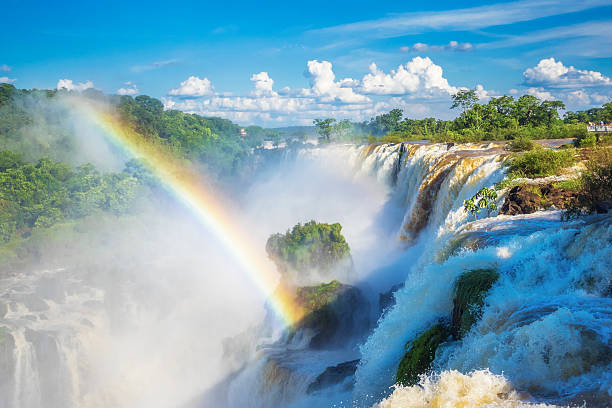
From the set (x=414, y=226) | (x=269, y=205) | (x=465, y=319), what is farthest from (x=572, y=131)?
(x=269, y=205)

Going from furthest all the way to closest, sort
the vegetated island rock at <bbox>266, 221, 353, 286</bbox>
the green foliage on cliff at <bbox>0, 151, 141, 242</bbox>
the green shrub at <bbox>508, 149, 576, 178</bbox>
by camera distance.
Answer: the green foliage on cliff at <bbox>0, 151, 141, 242</bbox> < the vegetated island rock at <bbox>266, 221, 353, 286</bbox> < the green shrub at <bbox>508, 149, 576, 178</bbox>

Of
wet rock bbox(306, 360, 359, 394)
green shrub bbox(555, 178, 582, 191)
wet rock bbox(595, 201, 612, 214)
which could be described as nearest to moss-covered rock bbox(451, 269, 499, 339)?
wet rock bbox(595, 201, 612, 214)

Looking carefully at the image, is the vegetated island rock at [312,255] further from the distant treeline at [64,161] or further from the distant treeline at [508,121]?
the distant treeline at [64,161]

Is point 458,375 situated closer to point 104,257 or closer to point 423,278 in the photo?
point 423,278

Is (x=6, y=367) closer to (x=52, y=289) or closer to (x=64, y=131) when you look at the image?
(x=52, y=289)

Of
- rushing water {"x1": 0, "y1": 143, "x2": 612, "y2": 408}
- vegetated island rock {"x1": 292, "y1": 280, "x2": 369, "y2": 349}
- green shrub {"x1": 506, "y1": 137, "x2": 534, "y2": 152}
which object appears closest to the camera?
rushing water {"x1": 0, "y1": 143, "x2": 612, "y2": 408}

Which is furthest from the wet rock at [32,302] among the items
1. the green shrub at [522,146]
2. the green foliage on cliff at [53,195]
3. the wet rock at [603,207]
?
the wet rock at [603,207]

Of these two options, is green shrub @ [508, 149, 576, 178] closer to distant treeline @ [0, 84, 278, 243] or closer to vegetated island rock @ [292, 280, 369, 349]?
vegetated island rock @ [292, 280, 369, 349]
